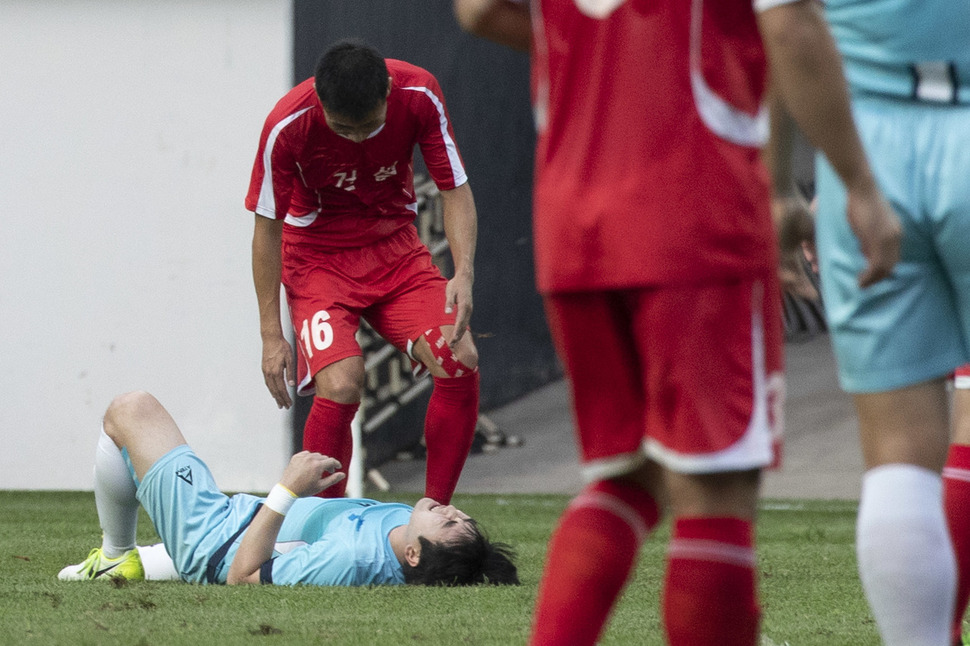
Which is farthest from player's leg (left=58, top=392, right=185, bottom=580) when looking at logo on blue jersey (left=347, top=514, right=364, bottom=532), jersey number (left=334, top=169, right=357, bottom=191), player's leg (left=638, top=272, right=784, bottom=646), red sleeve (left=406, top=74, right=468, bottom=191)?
player's leg (left=638, top=272, right=784, bottom=646)

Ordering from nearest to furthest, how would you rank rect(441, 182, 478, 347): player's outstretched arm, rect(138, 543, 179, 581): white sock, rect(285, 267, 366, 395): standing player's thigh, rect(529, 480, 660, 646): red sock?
rect(529, 480, 660, 646): red sock → rect(138, 543, 179, 581): white sock → rect(441, 182, 478, 347): player's outstretched arm → rect(285, 267, 366, 395): standing player's thigh

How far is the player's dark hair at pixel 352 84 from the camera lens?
14.7 ft

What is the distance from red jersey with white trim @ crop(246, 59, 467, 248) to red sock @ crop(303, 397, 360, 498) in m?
0.62

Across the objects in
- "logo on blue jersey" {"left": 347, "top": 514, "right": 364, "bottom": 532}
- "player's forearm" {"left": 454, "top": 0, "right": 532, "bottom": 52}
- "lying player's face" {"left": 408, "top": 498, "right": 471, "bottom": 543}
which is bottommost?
"logo on blue jersey" {"left": 347, "top": 514, "right": 364, "bottom": 532}

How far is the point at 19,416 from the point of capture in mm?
8422

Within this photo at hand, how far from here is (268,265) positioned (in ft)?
16.0

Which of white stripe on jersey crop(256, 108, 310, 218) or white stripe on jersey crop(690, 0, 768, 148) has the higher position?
white stripe on jersey crop(690, 0, 768, 148)

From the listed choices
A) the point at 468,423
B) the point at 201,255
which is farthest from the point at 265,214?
the point at 201,255

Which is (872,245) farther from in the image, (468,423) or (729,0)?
(468,423)

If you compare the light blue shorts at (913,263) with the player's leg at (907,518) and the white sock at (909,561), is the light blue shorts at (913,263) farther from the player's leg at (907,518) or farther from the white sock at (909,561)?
the white sock at (909,561)

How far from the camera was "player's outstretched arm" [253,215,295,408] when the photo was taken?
4773 millimetres

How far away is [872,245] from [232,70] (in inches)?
271

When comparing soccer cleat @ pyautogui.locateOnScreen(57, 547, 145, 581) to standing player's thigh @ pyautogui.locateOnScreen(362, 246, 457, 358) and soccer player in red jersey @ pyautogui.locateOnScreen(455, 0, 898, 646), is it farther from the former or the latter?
soccer player in red jersey @ pyautogui.locateOnScreen(455, 0, 898, 646)

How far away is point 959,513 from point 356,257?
2.89m
